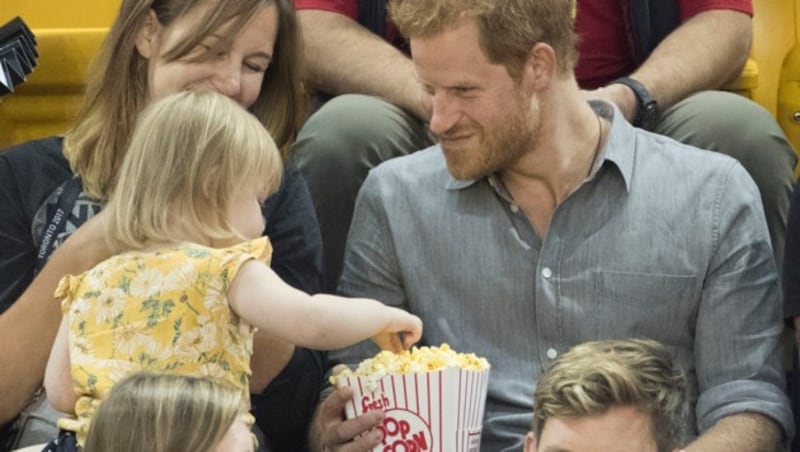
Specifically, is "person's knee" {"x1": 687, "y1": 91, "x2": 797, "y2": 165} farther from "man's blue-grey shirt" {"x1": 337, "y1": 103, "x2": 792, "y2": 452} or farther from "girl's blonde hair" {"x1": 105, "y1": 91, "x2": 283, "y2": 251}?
"girl's blonde hair" {"x1": 105, "y1": 91, "x2": 283, "y2": 251}

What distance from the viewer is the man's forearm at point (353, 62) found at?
3471mm

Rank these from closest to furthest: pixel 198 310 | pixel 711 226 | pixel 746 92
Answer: pixel 198 310, pixel 711 226, pixel 746 92

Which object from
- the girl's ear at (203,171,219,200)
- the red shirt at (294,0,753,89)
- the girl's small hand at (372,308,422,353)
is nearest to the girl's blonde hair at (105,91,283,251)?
the girl's ear at (203,171,219,200)

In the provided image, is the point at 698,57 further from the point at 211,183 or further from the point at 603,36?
the point at 211,183

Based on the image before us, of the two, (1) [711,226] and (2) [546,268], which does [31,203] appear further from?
(1) [711,226]

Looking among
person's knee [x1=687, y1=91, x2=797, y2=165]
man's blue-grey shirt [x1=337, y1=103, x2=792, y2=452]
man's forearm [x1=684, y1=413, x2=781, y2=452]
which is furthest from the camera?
person's knee [x1=687, y1=91, x2=797, y2=165]

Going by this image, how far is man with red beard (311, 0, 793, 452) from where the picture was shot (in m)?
2.96

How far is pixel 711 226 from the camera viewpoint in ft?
9.77

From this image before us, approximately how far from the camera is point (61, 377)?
265cm

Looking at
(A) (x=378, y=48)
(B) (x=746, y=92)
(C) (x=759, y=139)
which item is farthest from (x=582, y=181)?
(B) (x=746, y=92)

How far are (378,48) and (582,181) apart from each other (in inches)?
28.1

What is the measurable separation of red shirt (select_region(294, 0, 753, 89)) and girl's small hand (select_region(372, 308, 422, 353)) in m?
1.14

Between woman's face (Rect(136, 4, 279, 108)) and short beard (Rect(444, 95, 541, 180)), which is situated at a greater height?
woman's face (Rect(136, 4, 279, 108))

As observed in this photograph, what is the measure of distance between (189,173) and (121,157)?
517 millimetres
